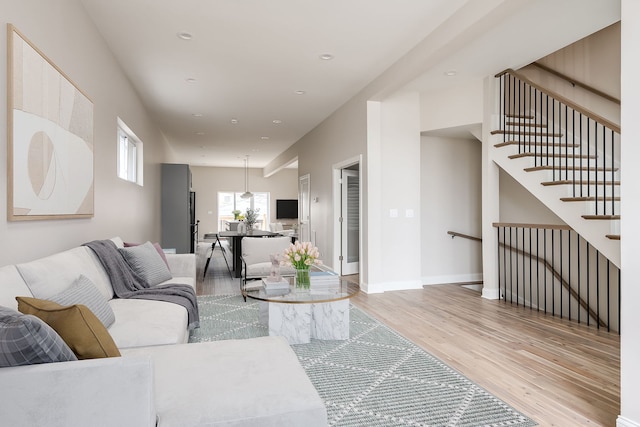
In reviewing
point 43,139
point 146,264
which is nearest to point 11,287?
point 43,139

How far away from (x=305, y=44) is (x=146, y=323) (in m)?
3.03

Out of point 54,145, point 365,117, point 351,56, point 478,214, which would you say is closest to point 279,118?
point 365,117

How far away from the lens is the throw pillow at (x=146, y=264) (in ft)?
11.6

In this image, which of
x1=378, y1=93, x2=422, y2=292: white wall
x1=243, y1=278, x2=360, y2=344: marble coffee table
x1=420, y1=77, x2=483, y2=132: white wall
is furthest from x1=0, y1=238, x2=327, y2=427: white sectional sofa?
x1=420, y1=77, x2=483, y2=132: white wall

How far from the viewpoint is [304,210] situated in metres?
9.16

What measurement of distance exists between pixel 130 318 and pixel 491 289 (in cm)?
426

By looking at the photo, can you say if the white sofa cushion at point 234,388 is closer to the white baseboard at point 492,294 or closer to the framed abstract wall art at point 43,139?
the framed abstract wall art at point 43,139

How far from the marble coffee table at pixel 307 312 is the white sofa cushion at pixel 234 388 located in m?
1.35

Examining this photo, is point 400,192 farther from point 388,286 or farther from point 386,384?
point 386,384

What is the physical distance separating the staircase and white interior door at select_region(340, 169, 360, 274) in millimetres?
2447

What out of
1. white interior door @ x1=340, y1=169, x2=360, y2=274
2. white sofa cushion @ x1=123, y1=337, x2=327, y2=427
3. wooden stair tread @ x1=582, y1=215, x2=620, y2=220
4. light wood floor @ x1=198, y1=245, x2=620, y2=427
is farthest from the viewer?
white interior door @ x1=340, y1=169, x2=360, y2=274

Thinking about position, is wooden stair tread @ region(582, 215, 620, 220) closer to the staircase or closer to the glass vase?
the staircase

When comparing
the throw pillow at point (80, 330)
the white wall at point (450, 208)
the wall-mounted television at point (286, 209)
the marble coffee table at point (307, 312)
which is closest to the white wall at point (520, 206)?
the white wall at point (450, 208)

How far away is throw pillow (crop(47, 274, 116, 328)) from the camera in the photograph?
6.92ft
